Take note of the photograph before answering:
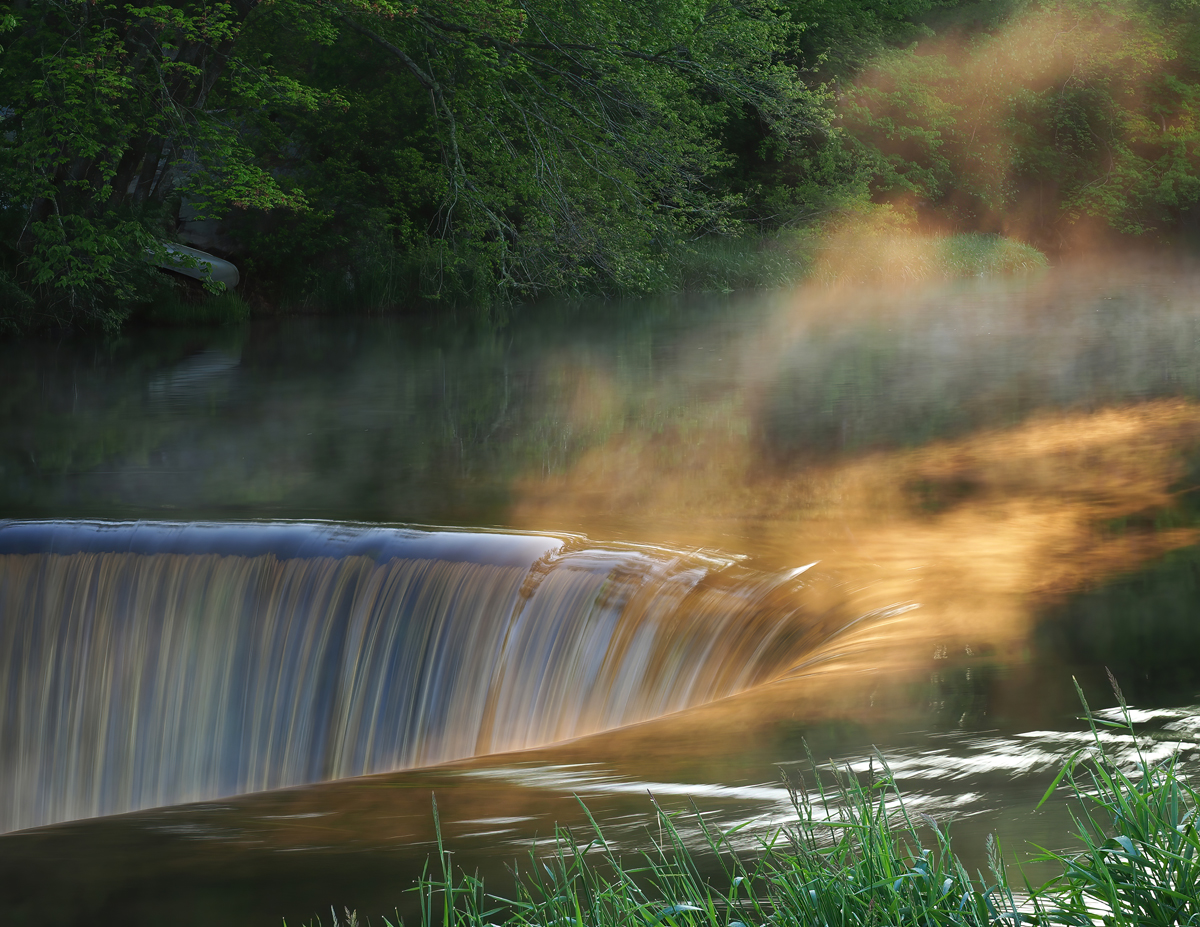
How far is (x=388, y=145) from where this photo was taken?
23.1 m

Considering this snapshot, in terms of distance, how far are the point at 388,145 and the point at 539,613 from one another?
61.5 ft

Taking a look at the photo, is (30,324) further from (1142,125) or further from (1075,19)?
(1142,125)

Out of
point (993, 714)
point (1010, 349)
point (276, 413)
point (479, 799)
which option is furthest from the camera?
point (1010, 349)

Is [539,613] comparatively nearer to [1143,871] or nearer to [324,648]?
[324,648]

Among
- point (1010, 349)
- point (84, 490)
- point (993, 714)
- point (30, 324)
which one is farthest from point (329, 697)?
point (30, 324)

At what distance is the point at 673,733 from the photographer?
13.6 feet

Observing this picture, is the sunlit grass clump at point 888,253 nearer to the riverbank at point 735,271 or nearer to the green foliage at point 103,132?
the riverbank at point 735,271

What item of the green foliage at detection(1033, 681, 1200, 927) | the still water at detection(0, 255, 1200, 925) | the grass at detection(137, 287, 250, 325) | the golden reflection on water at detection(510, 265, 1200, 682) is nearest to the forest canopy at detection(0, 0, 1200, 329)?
the grass at detection(137, 287, 250, 325)

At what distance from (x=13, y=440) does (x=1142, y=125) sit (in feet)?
123

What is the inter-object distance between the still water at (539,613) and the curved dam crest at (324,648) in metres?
0.02

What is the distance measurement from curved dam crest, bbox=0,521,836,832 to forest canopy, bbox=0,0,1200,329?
9.57 m

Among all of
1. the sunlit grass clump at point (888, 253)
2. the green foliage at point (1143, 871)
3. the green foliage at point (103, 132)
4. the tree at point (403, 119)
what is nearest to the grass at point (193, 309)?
the tree at point (403, 119)

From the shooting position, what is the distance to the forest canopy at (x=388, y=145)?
16.2 m

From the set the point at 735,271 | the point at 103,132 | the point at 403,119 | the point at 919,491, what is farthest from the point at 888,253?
the point at 919,491
